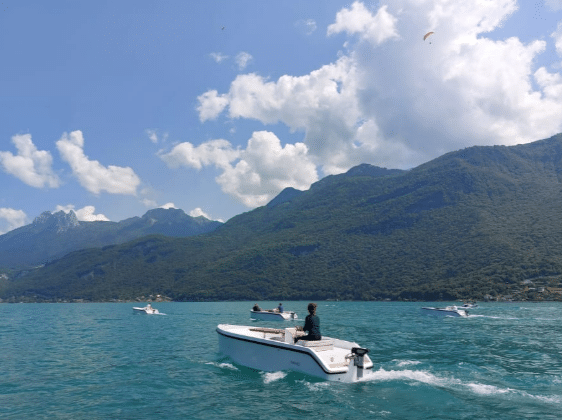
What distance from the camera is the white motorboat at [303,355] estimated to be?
1688 cm

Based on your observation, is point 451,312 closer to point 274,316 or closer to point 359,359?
point 274,316

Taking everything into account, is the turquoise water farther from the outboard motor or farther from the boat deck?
the boat deck

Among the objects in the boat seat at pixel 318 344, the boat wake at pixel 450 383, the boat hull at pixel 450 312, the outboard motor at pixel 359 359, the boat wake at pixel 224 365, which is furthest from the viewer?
the boat hull at pixel 450 312

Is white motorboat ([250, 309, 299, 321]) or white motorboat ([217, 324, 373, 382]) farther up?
white motorboat ([217, 324, 373, 382])

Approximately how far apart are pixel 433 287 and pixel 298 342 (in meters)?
126

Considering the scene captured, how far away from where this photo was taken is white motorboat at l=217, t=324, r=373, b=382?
16.9 meters

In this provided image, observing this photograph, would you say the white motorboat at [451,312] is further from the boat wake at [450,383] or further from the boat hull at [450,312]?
the boat wake at [450,383]

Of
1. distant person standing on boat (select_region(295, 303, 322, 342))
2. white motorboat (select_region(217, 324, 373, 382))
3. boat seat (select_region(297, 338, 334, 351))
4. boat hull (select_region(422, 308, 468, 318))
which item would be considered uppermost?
distant person standing on boat (select_region(295, 303, 322, 342))

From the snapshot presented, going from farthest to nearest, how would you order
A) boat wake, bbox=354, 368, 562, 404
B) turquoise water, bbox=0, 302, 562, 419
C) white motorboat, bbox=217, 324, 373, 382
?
1. white motorboat, bbox=217, 324, 373, 382
2. boat wake, bbox=354, 368, 562, 404
3. turquoise water, bbox=0, 302, 562, 419

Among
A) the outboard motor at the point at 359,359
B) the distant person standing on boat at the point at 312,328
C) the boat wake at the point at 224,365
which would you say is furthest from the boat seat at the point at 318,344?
the boat wake at the point at 224,365

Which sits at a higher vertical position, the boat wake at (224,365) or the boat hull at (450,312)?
the boat hull at (450,312)

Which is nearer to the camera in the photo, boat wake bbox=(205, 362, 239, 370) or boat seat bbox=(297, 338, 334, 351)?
boat seat bbox=(297, 338, 334, 351)

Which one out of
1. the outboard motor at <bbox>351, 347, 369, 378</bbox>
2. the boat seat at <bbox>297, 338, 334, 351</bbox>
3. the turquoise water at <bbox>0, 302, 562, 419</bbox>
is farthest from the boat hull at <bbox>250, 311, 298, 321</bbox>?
the outboard motor at <bbox>351, 347, 369, 378</bbox>

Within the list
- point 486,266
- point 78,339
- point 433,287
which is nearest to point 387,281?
point 433,287
